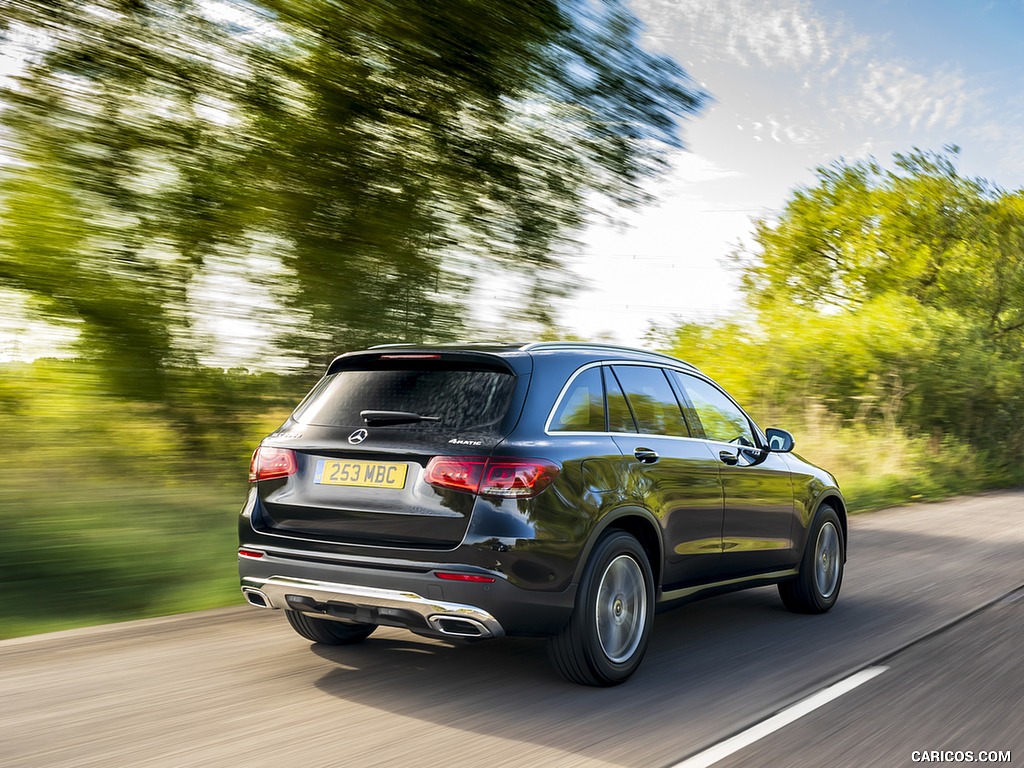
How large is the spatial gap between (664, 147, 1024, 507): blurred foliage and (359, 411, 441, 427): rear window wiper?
12722mm

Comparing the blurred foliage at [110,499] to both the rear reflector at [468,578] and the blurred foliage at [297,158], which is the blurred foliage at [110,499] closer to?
the blurred foliage at [297,158]

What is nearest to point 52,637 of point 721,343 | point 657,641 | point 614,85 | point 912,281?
point 657,641

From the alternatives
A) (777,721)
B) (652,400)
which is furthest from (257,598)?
(777,721)

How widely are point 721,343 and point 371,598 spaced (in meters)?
19.4

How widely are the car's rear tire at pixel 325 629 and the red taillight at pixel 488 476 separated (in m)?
1.46

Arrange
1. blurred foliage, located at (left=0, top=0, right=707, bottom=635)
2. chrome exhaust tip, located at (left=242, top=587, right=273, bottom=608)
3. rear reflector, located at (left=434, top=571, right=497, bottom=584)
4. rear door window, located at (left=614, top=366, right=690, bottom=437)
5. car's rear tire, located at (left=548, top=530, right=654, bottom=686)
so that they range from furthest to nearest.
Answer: blurred foliage, located at (left=0, top=0, right=707, bottom=635) → rear door window, located at (left=614, top=366, right=690, bottom=437) → chrome exhaust tip, located at (left=242, top=587, right=273, bottom=608) → car's rear tire, located at (left=548, top=530, right=654, bottom=686) → rear reflector, located at (left=434, top=571, right=497, bottom=584)

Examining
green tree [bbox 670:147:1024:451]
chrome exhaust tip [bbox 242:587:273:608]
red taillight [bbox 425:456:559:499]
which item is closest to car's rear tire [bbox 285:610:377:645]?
chrome exhaust tip [bbox 242:587:273:608]

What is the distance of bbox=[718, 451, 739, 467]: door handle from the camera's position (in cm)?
621

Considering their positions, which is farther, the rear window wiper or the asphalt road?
the rear window wiper

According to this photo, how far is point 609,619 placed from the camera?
5043mm

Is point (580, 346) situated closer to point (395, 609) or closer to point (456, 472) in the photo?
point (456, 472)

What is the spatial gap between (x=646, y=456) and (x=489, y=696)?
1464 mm

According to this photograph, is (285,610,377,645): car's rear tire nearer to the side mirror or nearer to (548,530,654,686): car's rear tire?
(548,530,654,686): car's rear tire

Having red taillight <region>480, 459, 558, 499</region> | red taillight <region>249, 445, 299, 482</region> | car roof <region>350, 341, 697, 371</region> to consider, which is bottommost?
red taillight <region>249, 445, 299, 482</region>
